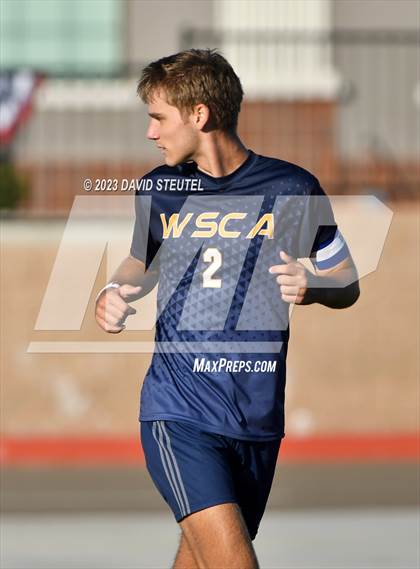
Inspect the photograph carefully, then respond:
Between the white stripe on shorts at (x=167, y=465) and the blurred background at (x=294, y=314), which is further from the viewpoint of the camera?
the blurred background at (x=294, y=314)

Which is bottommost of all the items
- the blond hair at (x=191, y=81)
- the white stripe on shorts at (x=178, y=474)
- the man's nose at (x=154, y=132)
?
the white stripe on shorts at (x=178, y=474)

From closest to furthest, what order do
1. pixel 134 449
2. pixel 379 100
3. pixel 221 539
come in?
pixel 221 539
pixel 134 449
pixel 379 100

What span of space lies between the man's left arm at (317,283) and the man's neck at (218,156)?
15.6 inches

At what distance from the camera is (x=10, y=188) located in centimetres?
1577

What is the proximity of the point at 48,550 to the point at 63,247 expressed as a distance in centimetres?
586

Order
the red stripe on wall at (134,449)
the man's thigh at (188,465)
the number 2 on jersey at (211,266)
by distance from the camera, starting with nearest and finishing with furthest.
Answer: the man's thigh at (188,465), the number 2 on jersey at (211,266), the red stripe on wall at (134,449)

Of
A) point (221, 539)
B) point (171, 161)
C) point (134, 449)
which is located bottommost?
point (134, 449)

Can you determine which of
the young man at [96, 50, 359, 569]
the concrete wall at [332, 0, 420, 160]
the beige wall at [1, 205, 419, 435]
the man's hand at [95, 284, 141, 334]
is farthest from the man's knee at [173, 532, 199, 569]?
the concrete wall at [332, 0, 420, 160]

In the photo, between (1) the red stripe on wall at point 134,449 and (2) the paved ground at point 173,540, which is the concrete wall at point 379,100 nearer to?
(1) the red stripe on wall at point 134,449

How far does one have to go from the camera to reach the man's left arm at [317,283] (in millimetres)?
5005

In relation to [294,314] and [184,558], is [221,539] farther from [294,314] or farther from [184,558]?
[294,314]

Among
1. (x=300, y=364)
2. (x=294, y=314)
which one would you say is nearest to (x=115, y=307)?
(x=294, y=314)

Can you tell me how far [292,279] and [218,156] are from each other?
0.65 m

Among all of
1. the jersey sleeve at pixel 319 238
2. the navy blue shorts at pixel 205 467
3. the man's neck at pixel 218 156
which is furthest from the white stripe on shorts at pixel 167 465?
the man's neck at pixel 218 156
